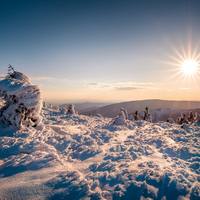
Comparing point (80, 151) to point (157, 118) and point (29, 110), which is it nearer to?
point (29, 110)

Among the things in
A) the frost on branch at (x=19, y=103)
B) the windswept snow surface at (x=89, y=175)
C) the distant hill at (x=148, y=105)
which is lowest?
the distant hill at (x=148, y=105)

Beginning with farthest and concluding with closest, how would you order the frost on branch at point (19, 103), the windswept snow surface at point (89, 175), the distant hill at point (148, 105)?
the distant hill at point (148, 105) < the frost on branch at point (19, 103) < the windswept snow surface at point (89, 175)

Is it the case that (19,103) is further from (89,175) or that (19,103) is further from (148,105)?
(148,105)

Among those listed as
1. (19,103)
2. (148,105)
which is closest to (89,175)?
(19,103)

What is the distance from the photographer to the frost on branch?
7.77 m

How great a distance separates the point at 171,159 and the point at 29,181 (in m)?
6.93

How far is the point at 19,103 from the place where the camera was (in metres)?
8.09

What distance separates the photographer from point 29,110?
8.48 m

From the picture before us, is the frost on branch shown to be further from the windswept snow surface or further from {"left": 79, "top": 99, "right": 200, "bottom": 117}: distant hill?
{"left": 79, "top": 99, "right": 200, "bottom": 117}: distant hill

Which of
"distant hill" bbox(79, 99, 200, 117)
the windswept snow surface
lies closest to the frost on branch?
the windswept snow surface

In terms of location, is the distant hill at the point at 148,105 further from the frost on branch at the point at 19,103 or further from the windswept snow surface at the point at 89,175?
the windswept snow surface at the point at 89,175

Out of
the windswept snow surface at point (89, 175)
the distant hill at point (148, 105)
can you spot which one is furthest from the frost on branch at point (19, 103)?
the distant hill at point (148, 105)

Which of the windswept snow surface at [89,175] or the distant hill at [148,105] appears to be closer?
the windswept snow surface at [89,175]

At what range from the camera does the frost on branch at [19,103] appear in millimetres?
7769
